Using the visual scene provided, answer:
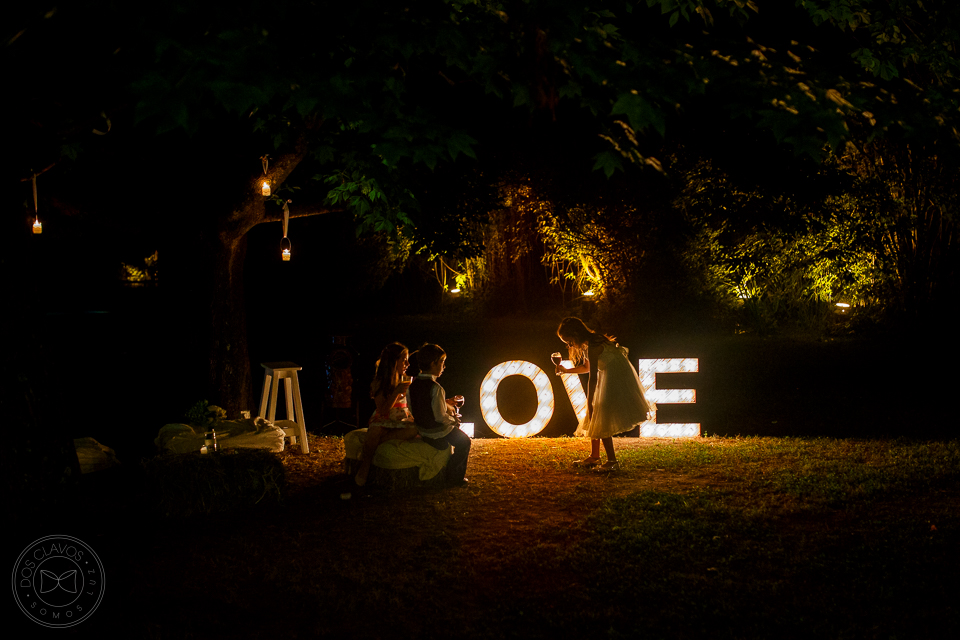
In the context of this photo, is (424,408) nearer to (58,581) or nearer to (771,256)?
(58,581)

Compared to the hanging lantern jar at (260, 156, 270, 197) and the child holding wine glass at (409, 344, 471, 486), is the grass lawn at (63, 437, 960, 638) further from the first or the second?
the hanging lantern jar at (260, 156, 270, 197)

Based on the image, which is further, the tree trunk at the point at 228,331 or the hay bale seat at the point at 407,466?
the tree trunk at the point at 228,331

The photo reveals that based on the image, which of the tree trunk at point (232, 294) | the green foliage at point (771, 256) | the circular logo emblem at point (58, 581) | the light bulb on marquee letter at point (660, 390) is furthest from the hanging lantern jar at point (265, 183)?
the green foliage at point (771, 256)

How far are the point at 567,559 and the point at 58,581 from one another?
3.41m

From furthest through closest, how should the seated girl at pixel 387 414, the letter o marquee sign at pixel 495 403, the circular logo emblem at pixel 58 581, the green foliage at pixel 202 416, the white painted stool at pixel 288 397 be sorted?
the letter o marquee sign at pixel 495 403 < the white painted stool at pixel 288 397 < the green foliage at pixel 202 416 < the seated girl at pixel 387 414 < the circular logo emblem at pixel 58 581

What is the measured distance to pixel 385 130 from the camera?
5.13 meters

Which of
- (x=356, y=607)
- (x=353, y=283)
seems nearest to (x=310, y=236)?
(x=353, y=283)

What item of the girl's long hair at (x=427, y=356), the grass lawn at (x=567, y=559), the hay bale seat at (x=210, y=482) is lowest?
the grass lawn at (x=567, y=559)

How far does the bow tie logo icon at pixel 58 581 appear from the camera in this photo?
4.77 metres

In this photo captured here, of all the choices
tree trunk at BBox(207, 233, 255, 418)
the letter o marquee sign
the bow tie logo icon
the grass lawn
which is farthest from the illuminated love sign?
the bow tie logo icon

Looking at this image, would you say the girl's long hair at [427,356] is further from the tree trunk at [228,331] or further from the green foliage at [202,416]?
the tree trunk at [228,331]

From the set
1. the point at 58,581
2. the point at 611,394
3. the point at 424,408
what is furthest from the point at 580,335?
the point at 58,581

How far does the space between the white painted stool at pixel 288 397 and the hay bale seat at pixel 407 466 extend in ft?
7.60

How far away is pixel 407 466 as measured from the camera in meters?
7.78
